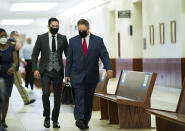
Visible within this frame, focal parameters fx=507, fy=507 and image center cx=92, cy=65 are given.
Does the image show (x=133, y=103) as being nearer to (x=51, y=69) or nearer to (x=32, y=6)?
(x=51, y=69)

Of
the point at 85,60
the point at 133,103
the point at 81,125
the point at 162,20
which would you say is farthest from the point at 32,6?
the point at 133,103

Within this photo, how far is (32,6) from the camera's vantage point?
29984mm

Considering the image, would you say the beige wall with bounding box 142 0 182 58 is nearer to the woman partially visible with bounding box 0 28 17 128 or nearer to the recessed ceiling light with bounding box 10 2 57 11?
the woman partially visible with bounding box 0 28 17 128

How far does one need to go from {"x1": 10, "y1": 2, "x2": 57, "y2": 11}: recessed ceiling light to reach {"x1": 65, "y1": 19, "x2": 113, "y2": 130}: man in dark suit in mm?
21209

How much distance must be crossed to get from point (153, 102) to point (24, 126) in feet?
14.8

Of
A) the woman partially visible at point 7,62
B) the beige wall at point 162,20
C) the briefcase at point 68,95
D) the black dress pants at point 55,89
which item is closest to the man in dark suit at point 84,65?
the briefcase at point 68,95

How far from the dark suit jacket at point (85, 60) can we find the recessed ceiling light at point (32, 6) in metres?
21.2

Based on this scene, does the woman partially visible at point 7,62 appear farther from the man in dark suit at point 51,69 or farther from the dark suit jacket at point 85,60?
the dark suit jacket at point 85,60

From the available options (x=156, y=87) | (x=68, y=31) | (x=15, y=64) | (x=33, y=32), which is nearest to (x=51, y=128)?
(x=15, y=64)

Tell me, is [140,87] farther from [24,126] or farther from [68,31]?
[68,31]

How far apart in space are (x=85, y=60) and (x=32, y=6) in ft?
75.6

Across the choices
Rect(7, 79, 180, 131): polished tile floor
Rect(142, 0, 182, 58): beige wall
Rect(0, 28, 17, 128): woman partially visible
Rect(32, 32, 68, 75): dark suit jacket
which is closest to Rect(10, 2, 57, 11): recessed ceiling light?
Rect(142, 0, 182, 58): beige wall

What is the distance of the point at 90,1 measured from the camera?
1077 inches

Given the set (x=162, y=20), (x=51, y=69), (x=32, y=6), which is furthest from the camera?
(x=32, y=6)
